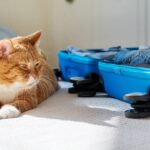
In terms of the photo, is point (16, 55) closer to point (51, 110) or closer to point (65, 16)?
point (51, 110)

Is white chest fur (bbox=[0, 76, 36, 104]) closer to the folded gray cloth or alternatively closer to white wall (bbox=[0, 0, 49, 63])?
the folded gray cloth

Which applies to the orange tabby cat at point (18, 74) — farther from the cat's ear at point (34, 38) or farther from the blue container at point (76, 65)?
the blue container at point (76, 65)

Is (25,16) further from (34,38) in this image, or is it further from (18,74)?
(18,74)

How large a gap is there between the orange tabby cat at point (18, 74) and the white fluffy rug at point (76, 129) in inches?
2.0

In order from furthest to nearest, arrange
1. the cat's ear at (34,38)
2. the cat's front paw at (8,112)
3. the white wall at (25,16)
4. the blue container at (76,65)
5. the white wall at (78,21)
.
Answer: the white wall at (25,16) → the white wall at (78,21) → the blue container at (76,65) → the cat's ear at (34,38) → the cat's front paw at (8,112)

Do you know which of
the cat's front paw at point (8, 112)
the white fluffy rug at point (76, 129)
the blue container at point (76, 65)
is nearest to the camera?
the white fluffy rug at point (76, 129)

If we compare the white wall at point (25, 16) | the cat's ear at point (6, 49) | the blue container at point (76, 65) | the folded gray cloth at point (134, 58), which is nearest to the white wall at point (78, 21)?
the white wall at point (25, 16)

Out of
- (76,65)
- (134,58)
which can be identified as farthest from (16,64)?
(76,65)

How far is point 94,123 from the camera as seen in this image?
3.63 ft

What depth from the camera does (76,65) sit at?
1845 mm

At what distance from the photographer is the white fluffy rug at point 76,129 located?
2.95 feet

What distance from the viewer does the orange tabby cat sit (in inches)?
48.2

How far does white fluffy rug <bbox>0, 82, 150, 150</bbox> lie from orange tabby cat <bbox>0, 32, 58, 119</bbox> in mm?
50

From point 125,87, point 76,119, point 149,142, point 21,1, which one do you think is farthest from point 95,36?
point 149,142
